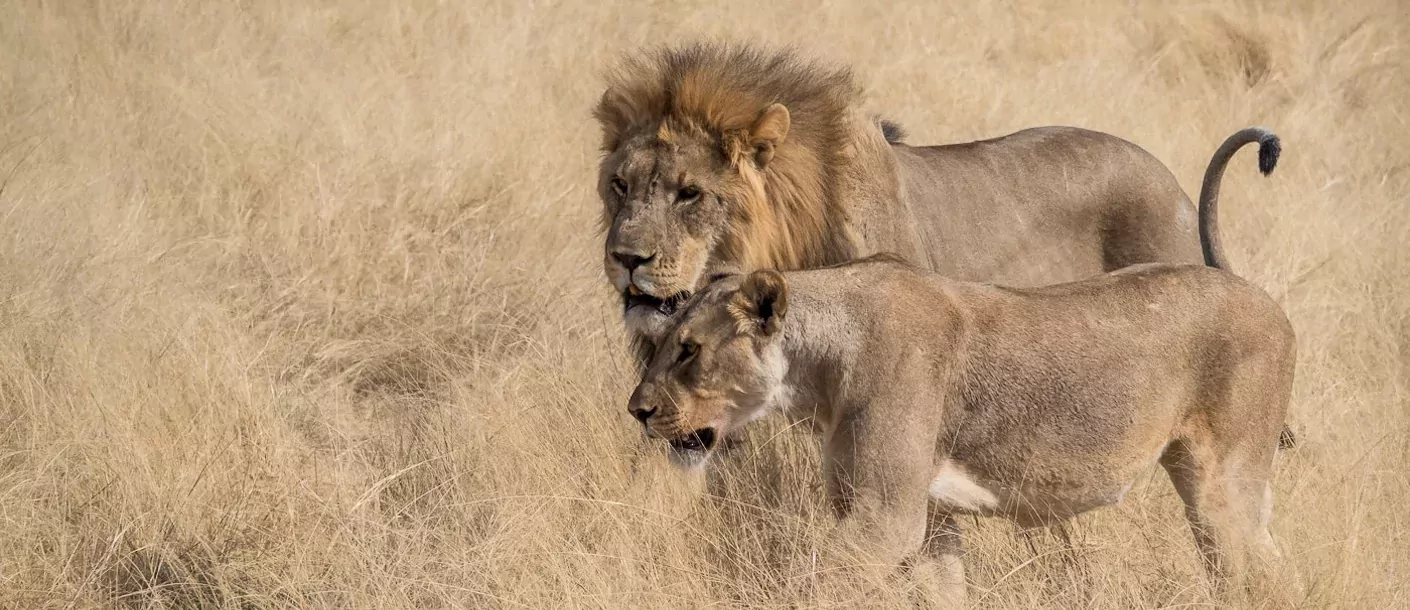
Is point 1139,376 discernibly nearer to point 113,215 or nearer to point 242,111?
point 113,215

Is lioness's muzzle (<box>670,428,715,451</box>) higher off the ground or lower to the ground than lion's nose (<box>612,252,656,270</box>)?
lower

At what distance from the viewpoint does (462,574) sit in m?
4.59

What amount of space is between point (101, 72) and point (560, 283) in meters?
3.49

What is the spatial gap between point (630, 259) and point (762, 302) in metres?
0.90

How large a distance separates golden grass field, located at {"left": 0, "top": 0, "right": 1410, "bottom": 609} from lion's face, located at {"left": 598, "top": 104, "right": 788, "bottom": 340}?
0.62 meters

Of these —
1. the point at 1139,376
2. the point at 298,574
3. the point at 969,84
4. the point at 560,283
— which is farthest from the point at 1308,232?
the point at 298,574

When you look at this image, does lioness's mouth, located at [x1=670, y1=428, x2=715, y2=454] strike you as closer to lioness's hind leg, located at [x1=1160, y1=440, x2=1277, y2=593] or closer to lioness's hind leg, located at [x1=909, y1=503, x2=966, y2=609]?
Result: lioness's hind leg, located at [x1=909, y1=503, x2=966, y2=609]

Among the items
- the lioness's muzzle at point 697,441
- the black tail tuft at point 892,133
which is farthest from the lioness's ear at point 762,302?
the black tail tuft at point 892,133

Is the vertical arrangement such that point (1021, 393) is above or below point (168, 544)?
above

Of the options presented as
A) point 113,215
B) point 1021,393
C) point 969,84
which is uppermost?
point 1021,393

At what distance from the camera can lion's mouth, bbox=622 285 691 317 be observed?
501cm

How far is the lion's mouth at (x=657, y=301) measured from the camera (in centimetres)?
501

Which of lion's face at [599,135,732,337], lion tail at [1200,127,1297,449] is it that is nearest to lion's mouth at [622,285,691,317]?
lion's face at [599,135,732,337]

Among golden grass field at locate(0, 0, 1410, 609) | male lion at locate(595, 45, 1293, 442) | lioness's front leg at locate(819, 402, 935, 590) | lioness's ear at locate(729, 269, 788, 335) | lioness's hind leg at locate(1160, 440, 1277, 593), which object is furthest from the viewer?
→ male lion at locate(595, 45, 1293, 442)
